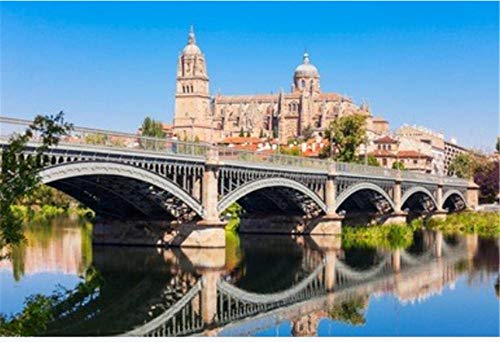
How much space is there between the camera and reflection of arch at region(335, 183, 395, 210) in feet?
224

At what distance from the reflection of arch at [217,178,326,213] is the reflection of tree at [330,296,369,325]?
16371 mm

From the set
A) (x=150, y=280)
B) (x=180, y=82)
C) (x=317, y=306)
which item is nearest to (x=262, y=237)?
(x=150, y=280)

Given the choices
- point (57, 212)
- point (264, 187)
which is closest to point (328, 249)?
point (264, 187)

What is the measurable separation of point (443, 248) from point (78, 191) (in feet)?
88.7

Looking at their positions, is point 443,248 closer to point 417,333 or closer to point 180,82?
point 417,333

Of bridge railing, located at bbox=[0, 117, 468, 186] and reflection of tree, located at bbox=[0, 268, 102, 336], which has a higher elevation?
bridge railing, located at bbox=[0, 117, 468, 186]

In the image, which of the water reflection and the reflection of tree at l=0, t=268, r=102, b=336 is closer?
the reflection of tree at l=0, t=268, r=102, b=336

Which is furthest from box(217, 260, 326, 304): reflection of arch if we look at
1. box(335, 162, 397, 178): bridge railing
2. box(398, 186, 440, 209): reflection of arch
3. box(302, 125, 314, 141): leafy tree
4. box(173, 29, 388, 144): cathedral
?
box(302, 125, 314, 141): leafy tree

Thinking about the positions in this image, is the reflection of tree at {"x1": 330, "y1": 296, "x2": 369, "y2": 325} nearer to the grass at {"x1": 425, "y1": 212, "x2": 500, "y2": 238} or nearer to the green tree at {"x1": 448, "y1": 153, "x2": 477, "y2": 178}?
the grass at {"x1": 425, "y1": 212, "x2": 500, "y2": 238}

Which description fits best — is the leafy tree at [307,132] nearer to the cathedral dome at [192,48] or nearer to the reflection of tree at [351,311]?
the cathedral dome at [192,48]

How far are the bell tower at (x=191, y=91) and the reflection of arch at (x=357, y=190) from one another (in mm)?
96262

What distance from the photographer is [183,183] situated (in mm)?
50031

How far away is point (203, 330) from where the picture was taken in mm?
29234

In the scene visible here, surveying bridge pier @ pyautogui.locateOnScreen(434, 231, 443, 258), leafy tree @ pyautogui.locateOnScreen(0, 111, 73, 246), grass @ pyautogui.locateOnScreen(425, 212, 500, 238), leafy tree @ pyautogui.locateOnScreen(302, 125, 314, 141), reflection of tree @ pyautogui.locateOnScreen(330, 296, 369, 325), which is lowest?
reflection of tree @ pyautogui.locateOnScreen(330, 296, 369, 325)
